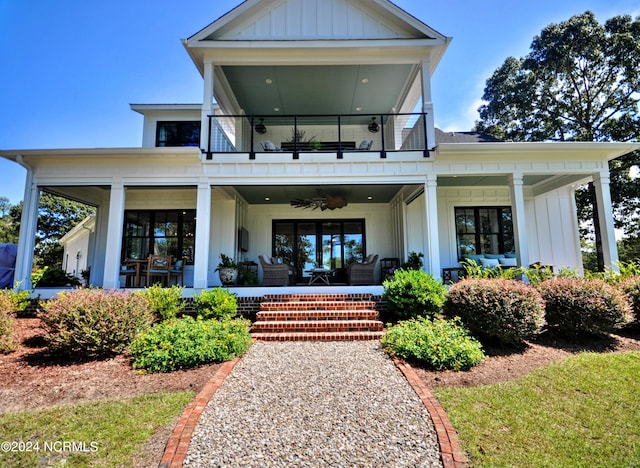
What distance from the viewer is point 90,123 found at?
13586 mm

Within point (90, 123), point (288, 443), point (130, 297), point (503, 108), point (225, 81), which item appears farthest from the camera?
point (503, 108)

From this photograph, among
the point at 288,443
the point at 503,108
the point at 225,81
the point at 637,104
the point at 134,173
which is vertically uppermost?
the point at 503,108

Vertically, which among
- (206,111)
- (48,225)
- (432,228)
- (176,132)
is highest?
(176,132)

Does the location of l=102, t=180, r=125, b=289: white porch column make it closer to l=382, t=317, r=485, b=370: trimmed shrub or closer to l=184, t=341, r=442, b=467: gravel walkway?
l=184, t=341, r=442, b=467: gravel walkway

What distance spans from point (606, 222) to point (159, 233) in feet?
39.9

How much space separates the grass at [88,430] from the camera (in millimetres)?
2445

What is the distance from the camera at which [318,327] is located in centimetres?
593

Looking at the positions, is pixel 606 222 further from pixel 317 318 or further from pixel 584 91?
pixel 584 91

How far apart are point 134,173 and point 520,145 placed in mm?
9130

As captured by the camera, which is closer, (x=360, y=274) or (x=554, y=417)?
(x=554, y=417)

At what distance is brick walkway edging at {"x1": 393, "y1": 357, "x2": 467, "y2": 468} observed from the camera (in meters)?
2.39

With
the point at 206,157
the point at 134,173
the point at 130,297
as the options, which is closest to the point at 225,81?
the point at 206,157

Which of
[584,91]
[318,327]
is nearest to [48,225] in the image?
[318,327]

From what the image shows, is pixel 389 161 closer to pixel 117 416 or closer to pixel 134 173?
pixel 134 173
